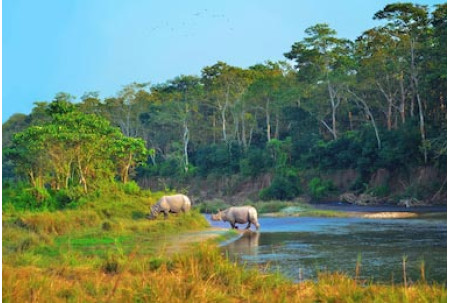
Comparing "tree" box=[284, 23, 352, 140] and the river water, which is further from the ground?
"tree" box=[284, 23, 352, 140]

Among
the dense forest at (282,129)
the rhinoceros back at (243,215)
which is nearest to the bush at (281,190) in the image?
the dense forest at (282,129)

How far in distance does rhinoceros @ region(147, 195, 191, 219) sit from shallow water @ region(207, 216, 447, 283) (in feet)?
6.09

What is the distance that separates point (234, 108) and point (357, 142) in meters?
11.7

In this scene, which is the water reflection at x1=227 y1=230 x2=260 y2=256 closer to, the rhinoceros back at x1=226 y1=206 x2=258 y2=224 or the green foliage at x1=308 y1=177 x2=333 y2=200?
the rhinoceros back at x1=226 y1=206 x2=258 y2=224

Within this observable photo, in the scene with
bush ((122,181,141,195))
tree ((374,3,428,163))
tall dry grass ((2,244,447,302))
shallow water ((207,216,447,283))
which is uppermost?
tree ((374,3,428,163))

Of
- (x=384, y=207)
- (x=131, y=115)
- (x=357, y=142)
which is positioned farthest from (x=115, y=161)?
(x=131, y=115)

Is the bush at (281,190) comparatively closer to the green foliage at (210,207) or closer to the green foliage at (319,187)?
the green foliage at (319,187)

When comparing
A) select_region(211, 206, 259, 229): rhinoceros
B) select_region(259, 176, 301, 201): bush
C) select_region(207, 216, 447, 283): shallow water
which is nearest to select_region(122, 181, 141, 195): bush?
select_region(207, 216, 447, 283): shallow water

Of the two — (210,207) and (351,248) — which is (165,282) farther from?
(210,207)

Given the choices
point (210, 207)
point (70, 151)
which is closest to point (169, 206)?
point (70, 151)

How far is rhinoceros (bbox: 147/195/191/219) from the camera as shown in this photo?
2167cm

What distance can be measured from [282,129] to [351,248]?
35004mm

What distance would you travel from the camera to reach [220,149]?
47.4 m

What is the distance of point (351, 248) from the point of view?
52.0ft
